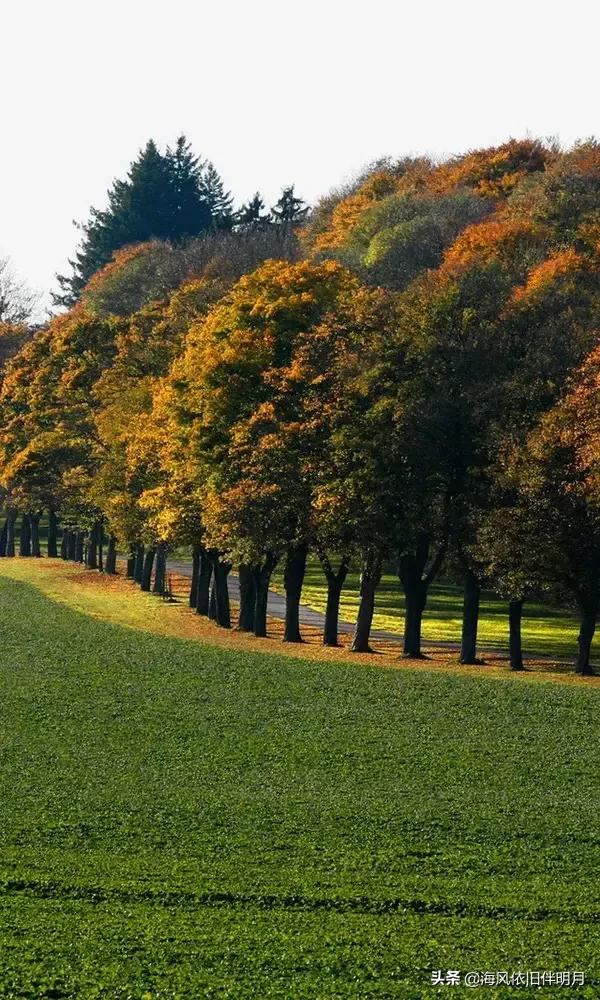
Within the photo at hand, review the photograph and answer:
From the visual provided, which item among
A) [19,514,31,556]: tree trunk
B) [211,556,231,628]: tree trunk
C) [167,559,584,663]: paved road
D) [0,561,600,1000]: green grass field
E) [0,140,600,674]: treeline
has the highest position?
[0,140,600,674]: treeline

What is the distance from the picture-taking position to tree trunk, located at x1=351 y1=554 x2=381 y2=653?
2793 inches

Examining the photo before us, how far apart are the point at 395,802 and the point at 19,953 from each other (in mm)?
15326

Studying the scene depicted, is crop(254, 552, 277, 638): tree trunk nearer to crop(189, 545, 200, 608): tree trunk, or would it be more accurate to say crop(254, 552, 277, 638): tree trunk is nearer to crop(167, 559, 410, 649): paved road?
crop(167, 559, 410, 649): paved road

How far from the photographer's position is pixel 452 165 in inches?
6432

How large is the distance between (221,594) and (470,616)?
1906cm

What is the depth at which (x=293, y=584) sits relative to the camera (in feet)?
254

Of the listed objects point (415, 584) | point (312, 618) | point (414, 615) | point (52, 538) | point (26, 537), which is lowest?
point (312, 618)

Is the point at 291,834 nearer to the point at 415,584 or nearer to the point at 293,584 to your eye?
the point at 415,584

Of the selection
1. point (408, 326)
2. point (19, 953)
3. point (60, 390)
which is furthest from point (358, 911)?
point (60, 390)

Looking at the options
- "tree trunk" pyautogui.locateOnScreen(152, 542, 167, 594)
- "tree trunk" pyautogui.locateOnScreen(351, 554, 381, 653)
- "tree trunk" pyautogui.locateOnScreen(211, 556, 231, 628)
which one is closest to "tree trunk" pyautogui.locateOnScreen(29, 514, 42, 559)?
"tree trunk" pyautogui.locateOnScreen(152, 542, 167, 594)

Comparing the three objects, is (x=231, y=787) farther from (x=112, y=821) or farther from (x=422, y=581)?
(x=422, y=581)

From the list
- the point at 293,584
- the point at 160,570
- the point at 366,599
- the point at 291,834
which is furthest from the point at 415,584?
the point at 291,834

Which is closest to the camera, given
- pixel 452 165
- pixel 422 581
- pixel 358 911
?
pixel 358 911

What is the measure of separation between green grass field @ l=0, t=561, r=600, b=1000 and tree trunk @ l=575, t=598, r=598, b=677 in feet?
12.2
